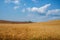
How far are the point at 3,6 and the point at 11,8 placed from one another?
17 centimetres

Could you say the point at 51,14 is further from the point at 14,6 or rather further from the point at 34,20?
the point at 14,6

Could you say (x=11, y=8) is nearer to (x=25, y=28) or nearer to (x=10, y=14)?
(x=10, y=14)

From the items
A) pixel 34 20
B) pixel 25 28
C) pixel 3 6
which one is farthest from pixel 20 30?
pixel 3 6

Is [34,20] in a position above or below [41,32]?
above

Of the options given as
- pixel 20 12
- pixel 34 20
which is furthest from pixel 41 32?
pixel 20 12

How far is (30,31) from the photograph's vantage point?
13.0 ft

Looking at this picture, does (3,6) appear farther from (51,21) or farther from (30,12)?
(51,21)

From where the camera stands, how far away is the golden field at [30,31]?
3.92 meters

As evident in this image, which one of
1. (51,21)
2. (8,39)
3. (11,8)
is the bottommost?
(8,39)

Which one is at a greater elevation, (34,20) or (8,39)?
(34,20)

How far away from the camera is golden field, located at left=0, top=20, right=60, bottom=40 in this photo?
3924 mm

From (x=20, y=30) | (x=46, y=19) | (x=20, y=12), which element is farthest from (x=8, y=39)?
(x=46, y=19)

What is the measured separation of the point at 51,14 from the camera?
4.05 meters

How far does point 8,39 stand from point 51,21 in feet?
3.16
